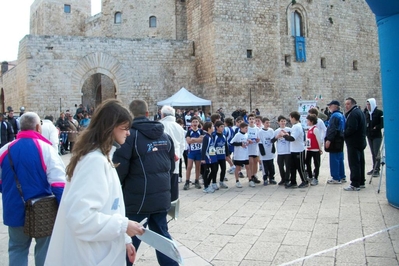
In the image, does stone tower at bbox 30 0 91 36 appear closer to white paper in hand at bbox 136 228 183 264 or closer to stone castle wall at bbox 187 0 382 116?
stone castle wall at bbox 187 0 382 116

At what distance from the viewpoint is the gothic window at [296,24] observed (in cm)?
2412

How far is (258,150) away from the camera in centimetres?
869

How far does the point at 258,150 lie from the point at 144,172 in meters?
5.69

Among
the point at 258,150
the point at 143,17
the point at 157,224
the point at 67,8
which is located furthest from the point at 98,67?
the point at 67,8

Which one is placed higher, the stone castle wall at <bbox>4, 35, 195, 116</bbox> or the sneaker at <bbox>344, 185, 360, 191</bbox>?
the stone castle wall at <bbox>4, 35, 195, 116</bbox>

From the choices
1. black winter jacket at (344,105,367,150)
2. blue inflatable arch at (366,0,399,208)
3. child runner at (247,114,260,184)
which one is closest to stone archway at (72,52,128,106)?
child runner at (247,114,260,184)

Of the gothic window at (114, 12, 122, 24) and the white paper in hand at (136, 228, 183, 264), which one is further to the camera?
the gothic window at (114, 12, 122, 24)

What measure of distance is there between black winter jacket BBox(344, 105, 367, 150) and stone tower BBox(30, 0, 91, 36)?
31.6 metres

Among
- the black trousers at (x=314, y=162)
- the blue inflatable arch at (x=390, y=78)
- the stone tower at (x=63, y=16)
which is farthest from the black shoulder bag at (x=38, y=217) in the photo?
the stone tower at (x=63, y=16)

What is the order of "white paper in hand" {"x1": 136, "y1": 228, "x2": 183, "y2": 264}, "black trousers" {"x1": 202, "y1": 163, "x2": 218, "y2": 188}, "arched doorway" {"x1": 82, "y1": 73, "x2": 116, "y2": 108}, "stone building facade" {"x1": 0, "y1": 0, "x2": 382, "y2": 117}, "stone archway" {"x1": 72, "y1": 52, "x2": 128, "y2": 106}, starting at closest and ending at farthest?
1. "white paper in hand" {"x1": 136, "y1": 228, "x2": 183, "y2": 264}
2. "black trousers" {"x1": 202, "y1": 163, "x2": 218, "y2": 188}
3. "stone building facade" {"x1": 0, "y1": 0, "x2": 382, "y2": 117}
4. "stone archway" {"x1": 72, "y1": 52, "x2": 128, "y2": 106}
5. "arched doorway" {"x1": 82, "y1": 73, "x2": 116, "y2": 108}

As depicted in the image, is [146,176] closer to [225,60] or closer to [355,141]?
[355,141]

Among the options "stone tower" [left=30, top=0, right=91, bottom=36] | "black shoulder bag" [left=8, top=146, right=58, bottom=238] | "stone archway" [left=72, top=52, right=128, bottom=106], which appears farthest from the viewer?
"stone tower" [left=30, top=0, right=91, bottom=36]

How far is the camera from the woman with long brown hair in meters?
2.02

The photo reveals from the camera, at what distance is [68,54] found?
18.9 metres
